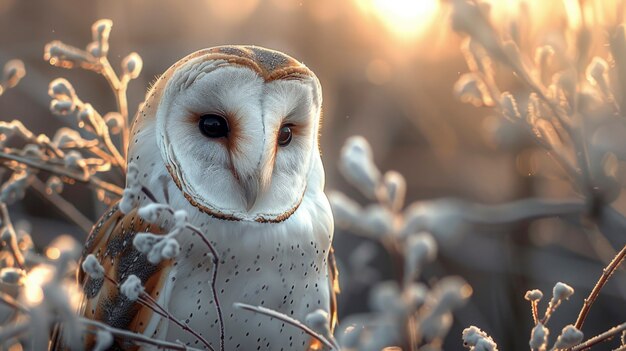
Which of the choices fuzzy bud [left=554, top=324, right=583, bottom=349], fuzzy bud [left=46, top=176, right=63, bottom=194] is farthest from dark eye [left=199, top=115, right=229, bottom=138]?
fuzzy bud [left=554, top=324, right=583, bottom=349]

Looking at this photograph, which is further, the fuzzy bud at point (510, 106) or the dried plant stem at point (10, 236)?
the dried plant stem at point (10, 236)

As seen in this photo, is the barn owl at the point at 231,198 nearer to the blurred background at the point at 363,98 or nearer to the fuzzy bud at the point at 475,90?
the fuzzy bud at the point at 475,90

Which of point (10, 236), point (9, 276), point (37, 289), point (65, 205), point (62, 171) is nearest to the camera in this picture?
point (37, 289)

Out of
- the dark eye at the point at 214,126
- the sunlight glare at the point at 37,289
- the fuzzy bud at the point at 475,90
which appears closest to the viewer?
the sunlight glare at the point at 37,289

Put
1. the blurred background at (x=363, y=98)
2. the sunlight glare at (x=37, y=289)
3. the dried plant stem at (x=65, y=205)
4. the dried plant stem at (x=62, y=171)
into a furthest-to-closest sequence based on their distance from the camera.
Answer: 1. the blurred background at (x=363, y=98)
2. the dried plant stem at (x=65, y=205)
3. the dried plant stem at (x=62, y=171)
4. the sunlight glare at (x=37, y=289)

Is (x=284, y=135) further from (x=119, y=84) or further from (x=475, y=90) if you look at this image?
(x=475, y=90)

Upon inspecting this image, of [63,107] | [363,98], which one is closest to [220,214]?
[63,107]

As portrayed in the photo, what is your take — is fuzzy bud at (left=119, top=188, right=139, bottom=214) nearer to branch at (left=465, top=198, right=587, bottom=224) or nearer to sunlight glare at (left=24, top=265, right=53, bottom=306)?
sunlight glare at (left=24, top=265, right=53, bottom=306)

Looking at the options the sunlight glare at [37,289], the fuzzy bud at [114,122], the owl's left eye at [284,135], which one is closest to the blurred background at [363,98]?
the owl's left eye at [284,135]
